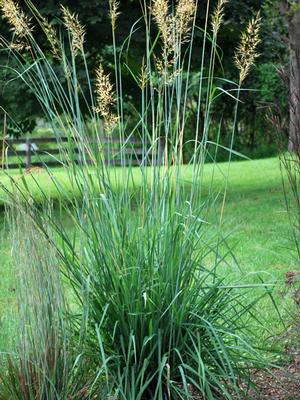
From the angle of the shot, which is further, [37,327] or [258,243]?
[258,243]

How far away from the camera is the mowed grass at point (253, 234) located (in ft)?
16.8

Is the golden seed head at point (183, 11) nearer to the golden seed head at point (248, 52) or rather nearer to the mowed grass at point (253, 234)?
the golden seed head at point (248, 52)

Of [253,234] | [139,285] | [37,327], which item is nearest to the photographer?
[37,327]

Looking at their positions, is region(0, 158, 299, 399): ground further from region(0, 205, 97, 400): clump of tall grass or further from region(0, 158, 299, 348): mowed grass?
region(0, 205, 97, 400): clump of tall grass

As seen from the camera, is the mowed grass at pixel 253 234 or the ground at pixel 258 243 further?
the mowed grass at pixel 253 234

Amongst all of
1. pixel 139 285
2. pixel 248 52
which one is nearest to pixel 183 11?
pixel 248 52

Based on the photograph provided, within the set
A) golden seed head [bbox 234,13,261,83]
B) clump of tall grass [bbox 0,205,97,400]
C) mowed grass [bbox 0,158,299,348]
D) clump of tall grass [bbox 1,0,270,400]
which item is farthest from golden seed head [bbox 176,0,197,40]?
clump of tall grass [bbox 0,205,97,400]

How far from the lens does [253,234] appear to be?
28.9 feet

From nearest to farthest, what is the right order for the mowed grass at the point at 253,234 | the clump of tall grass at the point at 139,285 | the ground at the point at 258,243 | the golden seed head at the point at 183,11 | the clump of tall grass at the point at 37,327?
the clump of tall grass at the point at 37,327 → the clump of tall grass at the point at 139,285 → the golden seed head at the point at 183,11 → the ground at the point at 258,243 → the mowed grass at the point at 253,234

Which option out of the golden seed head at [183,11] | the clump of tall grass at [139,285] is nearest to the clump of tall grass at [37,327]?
the clump of tall grass at [139,285]

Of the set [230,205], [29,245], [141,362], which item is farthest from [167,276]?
[230,205]

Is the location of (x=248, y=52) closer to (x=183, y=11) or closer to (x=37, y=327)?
(x=183, y=11)

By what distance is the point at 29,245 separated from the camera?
3.24 meters

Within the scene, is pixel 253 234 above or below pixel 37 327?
below
